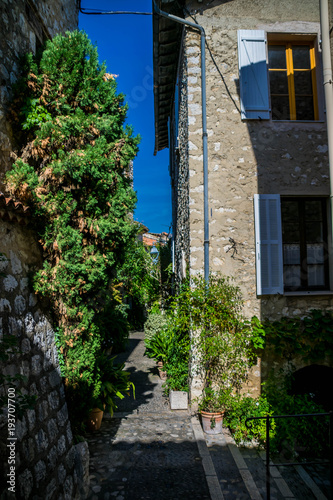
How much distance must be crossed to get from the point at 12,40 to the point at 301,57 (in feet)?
16.5

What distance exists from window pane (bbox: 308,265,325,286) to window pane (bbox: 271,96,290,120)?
2.75 m

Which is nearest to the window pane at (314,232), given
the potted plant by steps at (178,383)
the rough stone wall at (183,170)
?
the rough stone wall at (183,170)

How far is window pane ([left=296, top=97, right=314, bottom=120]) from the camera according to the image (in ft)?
20.5

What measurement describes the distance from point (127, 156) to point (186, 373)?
409cm

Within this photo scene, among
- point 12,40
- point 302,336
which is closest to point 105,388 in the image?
point 302,336

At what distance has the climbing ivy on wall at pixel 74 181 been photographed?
12.1ft

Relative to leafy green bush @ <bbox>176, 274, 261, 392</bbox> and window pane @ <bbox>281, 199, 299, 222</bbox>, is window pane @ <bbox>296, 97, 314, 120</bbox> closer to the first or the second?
window pane @ <bbox>281, 199, 299, 222</bbox>

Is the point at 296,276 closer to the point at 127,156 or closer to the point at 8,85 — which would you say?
the point at 127,156

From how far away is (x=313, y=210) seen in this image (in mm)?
6062

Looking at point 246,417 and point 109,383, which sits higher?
point 109,383

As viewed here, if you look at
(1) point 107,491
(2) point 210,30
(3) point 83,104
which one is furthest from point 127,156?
(1) point 107,491

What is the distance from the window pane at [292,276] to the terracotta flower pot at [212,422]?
95.5 inches

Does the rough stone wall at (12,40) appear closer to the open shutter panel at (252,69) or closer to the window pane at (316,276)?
the open shutter panel at (252,69)

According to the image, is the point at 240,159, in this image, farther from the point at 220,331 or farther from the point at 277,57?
the point at 220,331
